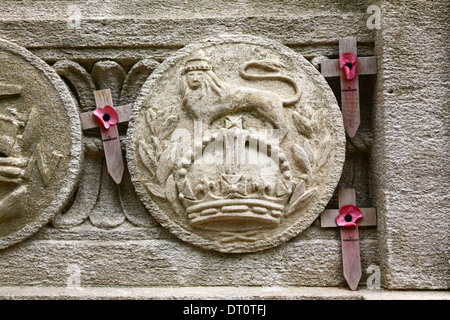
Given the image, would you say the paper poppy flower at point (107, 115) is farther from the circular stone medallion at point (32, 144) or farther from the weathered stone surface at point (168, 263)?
the weathered stone surface at point (168, 263)

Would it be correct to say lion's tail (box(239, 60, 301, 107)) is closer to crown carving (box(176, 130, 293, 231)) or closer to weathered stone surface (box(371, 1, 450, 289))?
crown carving (box(176, 130, 293, 231))

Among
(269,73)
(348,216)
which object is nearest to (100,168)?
(269,73)

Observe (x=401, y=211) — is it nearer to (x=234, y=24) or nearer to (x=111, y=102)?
(x=234, y=24)

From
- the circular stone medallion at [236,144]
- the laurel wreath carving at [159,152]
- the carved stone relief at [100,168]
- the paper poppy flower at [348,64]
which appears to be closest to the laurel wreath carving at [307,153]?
the circular stone medallion at [236,144]

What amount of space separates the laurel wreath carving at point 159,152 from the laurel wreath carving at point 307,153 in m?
0.61

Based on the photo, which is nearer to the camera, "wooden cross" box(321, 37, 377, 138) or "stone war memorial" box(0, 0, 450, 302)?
"stone war memorial" box(0, 0, 450, 302)

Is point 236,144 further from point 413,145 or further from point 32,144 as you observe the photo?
point 32,144

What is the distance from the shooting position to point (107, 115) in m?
2.89

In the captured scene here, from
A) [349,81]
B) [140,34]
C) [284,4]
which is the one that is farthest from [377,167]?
[140,34]

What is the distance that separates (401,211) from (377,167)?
0.26 metres

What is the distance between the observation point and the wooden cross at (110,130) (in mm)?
2854

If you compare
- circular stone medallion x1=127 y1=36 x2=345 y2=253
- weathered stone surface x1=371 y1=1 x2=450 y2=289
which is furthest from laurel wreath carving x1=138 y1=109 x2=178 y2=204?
weathered stone surface x1=371 y1=1 x2=450 y2=289

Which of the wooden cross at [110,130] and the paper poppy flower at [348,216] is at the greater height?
the wooden cross at [110,130]

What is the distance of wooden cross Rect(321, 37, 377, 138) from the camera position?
2859 millimetres
